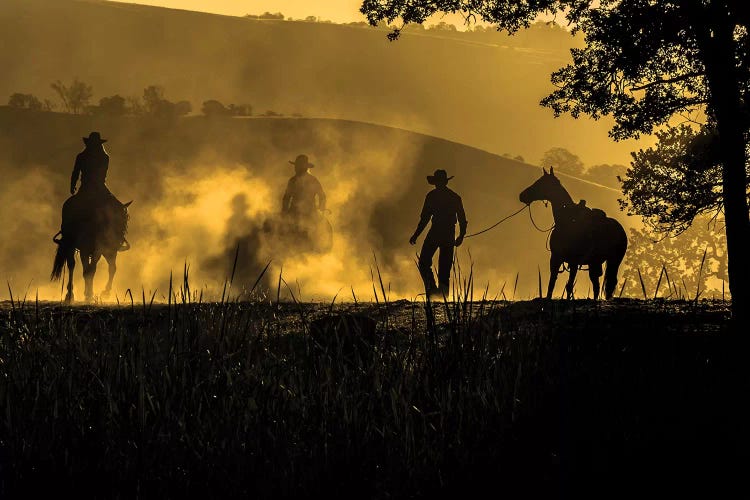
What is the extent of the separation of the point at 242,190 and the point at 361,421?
191ft

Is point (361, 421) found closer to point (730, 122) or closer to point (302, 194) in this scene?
point (730, 122)

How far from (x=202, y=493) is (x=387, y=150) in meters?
68.9

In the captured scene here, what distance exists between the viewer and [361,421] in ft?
22.7

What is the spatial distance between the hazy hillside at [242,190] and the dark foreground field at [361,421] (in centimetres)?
3762

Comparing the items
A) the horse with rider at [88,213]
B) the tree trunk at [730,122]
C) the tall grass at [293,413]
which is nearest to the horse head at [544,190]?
the tree trunk at [730,122]

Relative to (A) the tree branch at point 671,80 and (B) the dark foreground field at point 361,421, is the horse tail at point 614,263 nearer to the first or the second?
(A) the tree branch at point 671,80

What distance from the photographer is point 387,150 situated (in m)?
74.9

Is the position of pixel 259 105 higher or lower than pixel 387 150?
higher

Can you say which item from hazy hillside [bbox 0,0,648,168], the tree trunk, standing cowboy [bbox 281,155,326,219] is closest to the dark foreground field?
the tree trunk

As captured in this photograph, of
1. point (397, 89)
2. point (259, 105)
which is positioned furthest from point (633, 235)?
point (397, 89)

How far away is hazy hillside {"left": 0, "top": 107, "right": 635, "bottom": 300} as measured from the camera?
5562 centimetres

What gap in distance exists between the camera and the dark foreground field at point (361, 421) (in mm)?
6496

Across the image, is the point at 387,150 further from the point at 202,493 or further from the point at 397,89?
the point at 397,89

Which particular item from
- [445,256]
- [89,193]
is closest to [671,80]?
[445,256]
